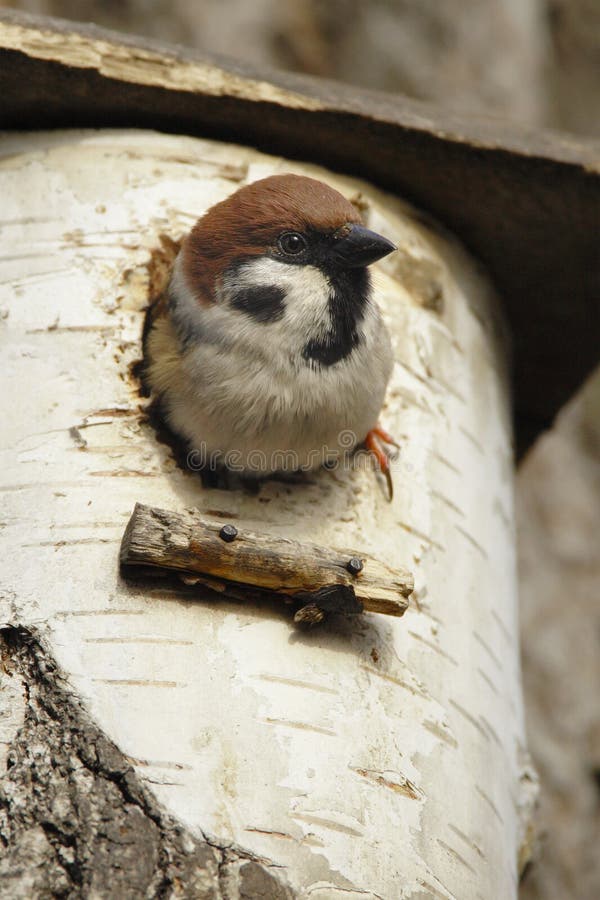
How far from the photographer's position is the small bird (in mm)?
2678

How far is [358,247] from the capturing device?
2738 millimetres

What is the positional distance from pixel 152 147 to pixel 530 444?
197cm

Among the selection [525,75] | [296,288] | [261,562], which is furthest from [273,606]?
[525,75]

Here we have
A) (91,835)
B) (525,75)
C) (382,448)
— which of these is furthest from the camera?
(525,75)

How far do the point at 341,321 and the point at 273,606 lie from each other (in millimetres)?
723

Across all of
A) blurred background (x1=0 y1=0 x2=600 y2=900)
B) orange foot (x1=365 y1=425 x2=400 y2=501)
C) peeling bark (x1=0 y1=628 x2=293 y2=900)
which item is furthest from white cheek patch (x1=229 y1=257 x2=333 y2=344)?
blurred background (x1=0 y1=0 x2=600 y2=900)

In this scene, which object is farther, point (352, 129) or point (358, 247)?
point (352, 129)

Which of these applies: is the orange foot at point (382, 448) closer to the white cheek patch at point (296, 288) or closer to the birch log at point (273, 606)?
the birch log at point (273, 606)

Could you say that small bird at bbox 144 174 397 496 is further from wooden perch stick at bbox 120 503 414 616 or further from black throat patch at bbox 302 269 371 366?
wooden perch stick at bbox 120 503 414 616

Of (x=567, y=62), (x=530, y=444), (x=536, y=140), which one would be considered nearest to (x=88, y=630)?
(x=536, y=140)

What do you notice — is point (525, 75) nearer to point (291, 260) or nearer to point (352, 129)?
point (352, 129)

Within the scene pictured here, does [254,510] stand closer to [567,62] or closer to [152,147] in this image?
[152,147]

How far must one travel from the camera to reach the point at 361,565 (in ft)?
8.01

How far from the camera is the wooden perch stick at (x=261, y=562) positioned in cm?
235
